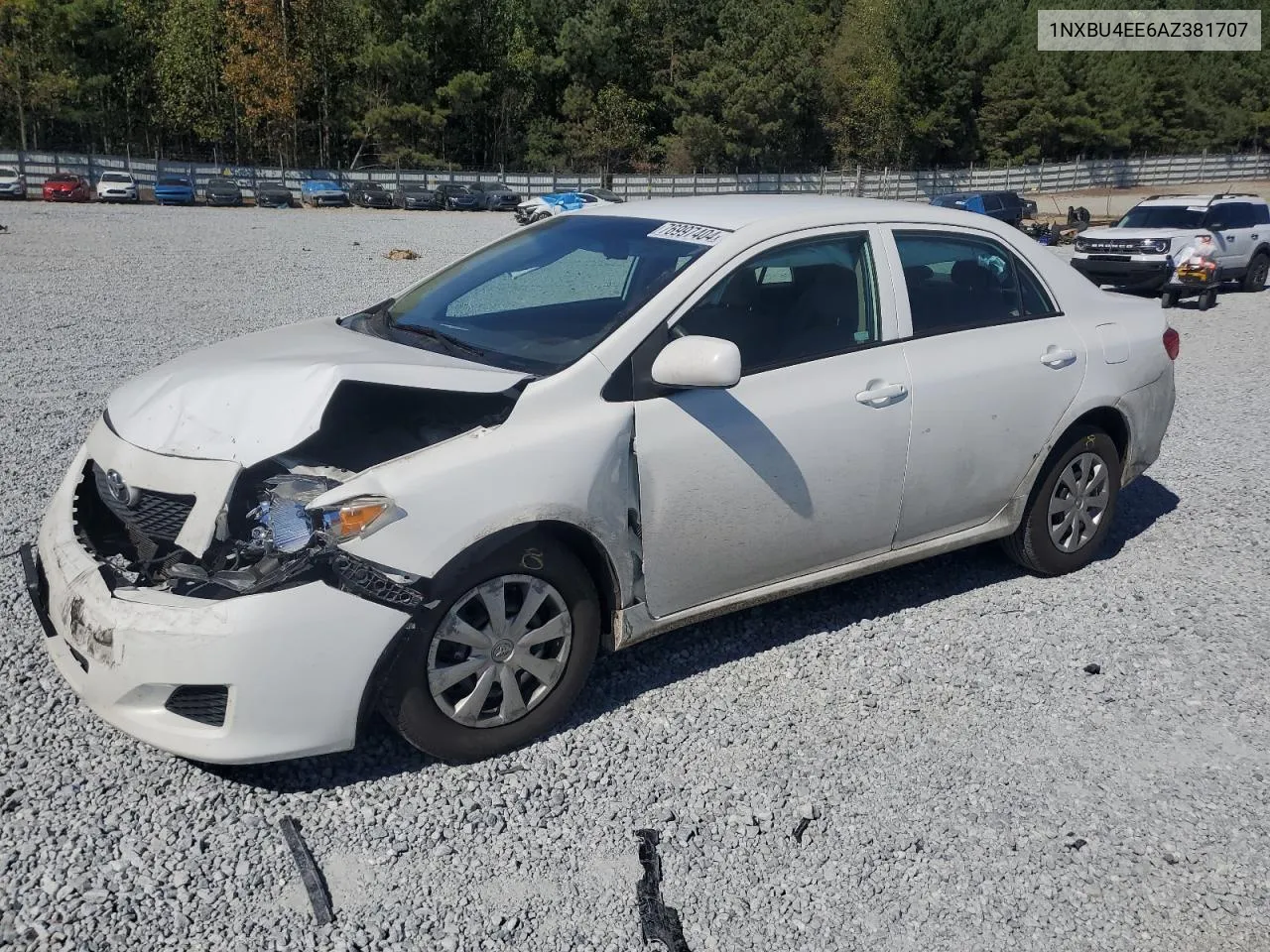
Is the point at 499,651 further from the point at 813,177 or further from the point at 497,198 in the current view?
the point at 813,177

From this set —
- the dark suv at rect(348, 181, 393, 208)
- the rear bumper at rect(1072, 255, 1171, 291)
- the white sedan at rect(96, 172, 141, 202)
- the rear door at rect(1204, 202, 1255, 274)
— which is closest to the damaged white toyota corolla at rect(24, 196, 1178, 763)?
the rear bumper at rect(1072, 255, 1171, 291)

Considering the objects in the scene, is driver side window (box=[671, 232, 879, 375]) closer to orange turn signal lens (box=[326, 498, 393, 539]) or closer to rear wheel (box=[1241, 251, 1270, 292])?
orange turn signal lens (box=[326, 498, 393, 539])

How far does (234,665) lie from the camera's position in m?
3.12

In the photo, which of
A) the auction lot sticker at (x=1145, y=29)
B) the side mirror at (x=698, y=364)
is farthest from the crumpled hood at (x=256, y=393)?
the auction lot sticker at (x=1145, y=29)

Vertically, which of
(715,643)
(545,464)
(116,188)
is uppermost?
(116,188)

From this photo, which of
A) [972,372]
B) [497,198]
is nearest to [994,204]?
[497,198]

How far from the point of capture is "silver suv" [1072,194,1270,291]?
17188mm

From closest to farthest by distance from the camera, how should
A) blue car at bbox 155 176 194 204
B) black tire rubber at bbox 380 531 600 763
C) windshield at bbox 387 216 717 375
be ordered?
black tire rubber at bbox 380 531 600 763 < windshield at bbox 387 216 717 375 < blue car at bbox 155 176 194 204

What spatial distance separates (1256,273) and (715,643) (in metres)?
17.9

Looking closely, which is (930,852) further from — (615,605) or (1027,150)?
(1027,150)

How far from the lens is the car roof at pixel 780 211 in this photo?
4410 mm

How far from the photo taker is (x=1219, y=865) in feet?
10.7

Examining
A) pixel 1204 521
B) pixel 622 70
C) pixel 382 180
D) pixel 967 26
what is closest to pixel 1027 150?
pixel 967 26

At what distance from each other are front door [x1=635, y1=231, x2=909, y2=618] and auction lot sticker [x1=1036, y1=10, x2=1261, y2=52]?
76.7m
